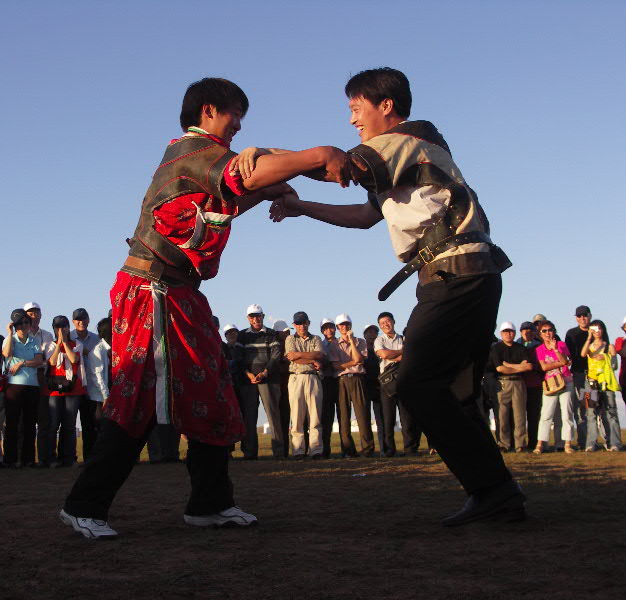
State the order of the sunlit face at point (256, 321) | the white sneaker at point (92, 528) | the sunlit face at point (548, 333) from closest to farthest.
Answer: the white sneaker at point (92, 528) → the sunlit face at point (256, 321) → the sunlit face at point (548, 333)

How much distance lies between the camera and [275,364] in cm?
1302

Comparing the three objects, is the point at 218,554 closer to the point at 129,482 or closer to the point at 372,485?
the point at 372,485

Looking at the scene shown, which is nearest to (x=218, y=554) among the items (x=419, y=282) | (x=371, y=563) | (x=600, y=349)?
(x=371, y=563)

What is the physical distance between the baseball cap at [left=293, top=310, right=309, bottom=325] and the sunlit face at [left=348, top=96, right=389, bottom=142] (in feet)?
29.5

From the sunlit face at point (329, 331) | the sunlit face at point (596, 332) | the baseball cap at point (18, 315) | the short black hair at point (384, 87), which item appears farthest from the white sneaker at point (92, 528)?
the sunlit face at point (596, 332)

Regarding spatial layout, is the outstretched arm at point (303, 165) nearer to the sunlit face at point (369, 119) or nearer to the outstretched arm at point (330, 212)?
the sunlit face at point (369, 119)

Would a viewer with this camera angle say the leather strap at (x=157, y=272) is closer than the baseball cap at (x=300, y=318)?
Yes

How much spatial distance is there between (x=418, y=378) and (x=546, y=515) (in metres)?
1.04

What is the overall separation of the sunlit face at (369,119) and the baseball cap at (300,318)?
8.99m

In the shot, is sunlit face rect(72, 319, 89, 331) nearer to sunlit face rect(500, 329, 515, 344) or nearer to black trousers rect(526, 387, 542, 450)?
sunlit face rect(500, 329, 515, 344)

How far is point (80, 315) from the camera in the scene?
12359 millimetres

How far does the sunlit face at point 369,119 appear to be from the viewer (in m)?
4.51

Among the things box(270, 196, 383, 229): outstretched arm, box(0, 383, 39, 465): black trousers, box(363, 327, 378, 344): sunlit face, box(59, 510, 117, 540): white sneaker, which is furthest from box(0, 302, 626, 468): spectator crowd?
box(59, 510, 117, 540): white sneaker

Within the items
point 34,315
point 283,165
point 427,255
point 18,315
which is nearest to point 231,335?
point 34,315
